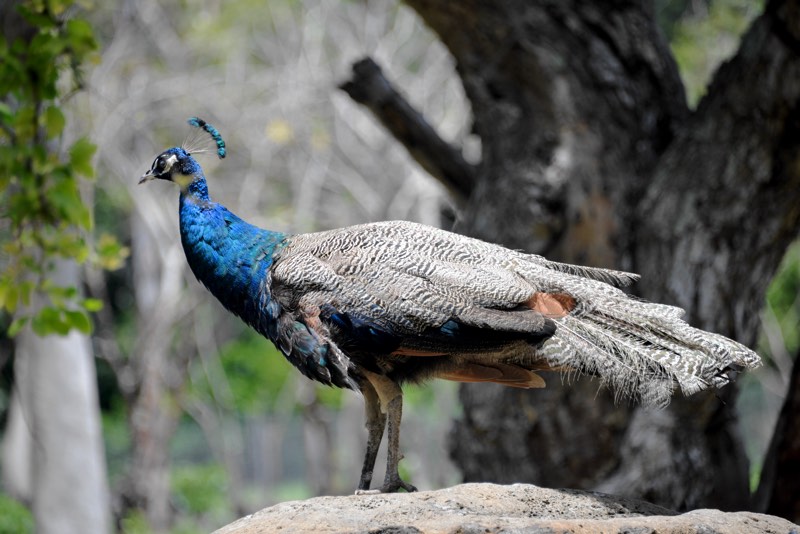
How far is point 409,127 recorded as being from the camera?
637cm

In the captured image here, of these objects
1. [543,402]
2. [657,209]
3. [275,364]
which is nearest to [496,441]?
[543,402]

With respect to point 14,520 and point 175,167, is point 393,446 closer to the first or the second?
point 175,167

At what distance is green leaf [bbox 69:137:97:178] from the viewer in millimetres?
4305

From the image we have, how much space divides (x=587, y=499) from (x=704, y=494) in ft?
6.65

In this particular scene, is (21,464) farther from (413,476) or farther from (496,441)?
(496,441)

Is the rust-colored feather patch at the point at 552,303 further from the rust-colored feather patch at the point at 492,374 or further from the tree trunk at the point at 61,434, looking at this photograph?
the tree trunk at the point at 61,434

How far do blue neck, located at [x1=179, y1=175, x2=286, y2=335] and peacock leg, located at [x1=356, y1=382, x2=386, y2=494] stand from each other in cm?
48

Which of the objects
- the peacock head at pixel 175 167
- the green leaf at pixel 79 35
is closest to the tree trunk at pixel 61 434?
the green leaf at pixel 79 35

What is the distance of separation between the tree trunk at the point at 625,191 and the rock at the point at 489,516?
5.74 ft

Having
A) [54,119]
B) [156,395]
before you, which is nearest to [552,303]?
[54,119]

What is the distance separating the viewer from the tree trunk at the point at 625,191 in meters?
5.41

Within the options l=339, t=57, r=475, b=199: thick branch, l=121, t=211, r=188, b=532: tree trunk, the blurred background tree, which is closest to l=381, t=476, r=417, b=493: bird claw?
l=339, t=57, r=475, b=199: thick branch

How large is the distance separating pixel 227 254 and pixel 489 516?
138 cm

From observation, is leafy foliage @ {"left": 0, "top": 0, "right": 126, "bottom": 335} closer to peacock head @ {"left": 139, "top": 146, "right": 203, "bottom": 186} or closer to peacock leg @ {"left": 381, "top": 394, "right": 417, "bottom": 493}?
peacock head @ {"left": 139, "top": 146, "right": 203, "bottom": 186}
